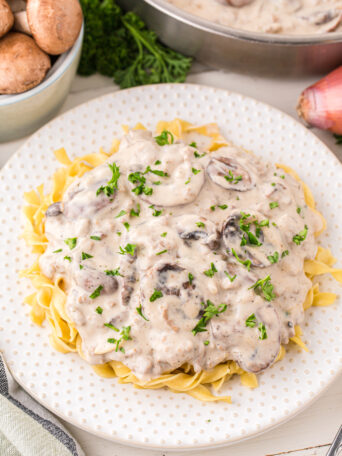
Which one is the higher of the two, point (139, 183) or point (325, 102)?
point (325, 102)

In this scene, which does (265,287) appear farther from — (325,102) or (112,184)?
(325,102)

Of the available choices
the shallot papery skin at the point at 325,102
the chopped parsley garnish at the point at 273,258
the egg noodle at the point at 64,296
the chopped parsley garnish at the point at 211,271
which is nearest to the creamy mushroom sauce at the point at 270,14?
the shallot papery skin at the point at 325,102

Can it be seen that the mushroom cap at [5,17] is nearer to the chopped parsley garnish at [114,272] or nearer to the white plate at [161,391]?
the white plate at [161,391]

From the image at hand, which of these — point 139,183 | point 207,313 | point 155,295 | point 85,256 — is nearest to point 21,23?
point 139,183

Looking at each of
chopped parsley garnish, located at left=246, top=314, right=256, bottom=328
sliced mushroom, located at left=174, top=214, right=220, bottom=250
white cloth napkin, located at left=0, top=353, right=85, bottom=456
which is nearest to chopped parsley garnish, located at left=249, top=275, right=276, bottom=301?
chopped parsley garnish, located at left=246, top=314, right=256, bottom=328

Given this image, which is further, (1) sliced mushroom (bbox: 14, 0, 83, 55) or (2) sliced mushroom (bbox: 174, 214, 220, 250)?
(1) sliced mushroom (bbox: 14, 0, 83, 55)

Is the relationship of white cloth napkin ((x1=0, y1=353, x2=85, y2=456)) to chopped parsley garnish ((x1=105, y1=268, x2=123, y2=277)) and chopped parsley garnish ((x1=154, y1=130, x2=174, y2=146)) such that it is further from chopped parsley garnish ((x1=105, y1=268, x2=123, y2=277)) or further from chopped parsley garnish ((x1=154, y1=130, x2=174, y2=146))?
chopped parsley garnish ((x1=154, y1=130, x2=174, y2=146))

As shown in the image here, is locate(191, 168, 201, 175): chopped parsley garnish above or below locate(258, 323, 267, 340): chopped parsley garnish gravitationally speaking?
above
